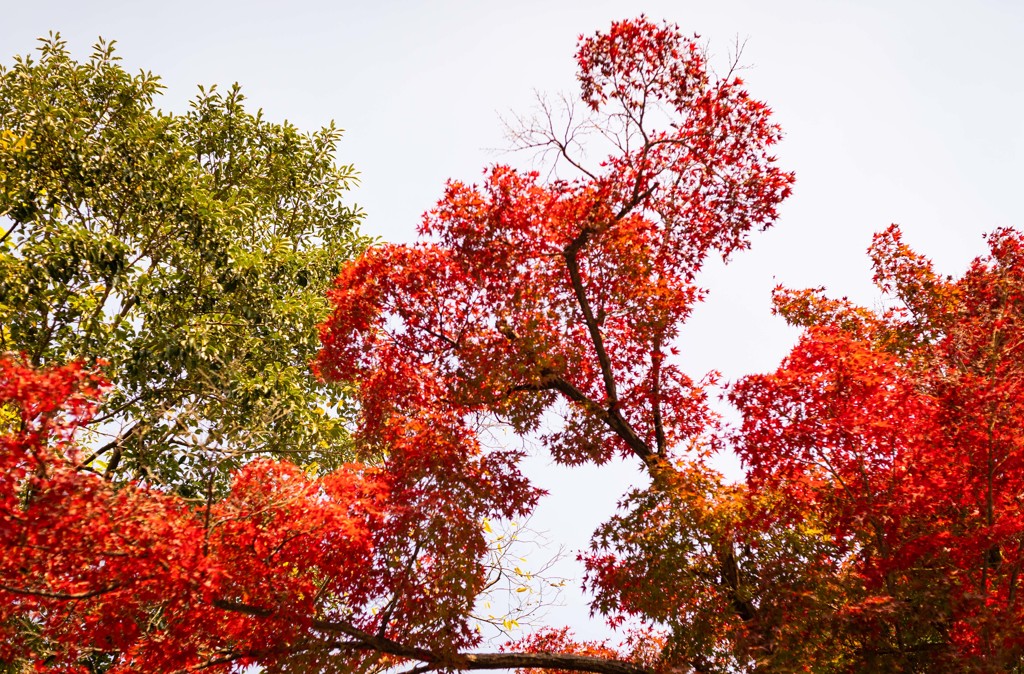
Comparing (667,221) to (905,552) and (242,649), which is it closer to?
(905,552)

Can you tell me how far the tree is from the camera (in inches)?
275

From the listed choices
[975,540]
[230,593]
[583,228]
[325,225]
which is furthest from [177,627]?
[325,225]

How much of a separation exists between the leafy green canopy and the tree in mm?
2887

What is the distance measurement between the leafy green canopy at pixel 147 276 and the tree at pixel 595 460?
2.89 m

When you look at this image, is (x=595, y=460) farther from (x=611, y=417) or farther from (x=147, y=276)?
(x=147, y=276)

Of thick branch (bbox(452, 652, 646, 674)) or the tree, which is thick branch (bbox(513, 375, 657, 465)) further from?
thick branch (bbox(452, 652, 646, 674))

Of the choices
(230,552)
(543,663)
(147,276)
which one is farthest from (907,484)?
(147,276)

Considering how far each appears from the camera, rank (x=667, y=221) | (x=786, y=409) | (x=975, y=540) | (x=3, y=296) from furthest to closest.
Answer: (x=3, y=296)
(x=667, y=221)
(x=786, y=409)
(x=975, y=540)

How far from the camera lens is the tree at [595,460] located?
7.00 meters

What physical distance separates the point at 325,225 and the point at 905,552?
40.6ft

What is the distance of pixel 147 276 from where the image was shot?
1277 centimetres

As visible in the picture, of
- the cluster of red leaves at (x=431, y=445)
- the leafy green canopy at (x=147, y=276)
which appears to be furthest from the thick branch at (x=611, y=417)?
the leafy green canopy at (x=147, y=276)

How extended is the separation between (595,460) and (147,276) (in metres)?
8.46

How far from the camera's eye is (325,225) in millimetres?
15586
